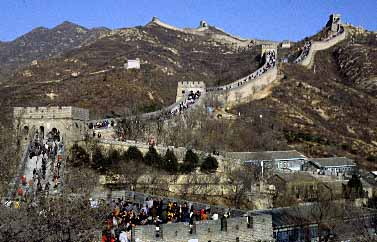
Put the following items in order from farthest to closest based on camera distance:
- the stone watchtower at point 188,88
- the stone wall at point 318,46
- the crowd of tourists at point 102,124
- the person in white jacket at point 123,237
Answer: the stone wall at point 318,46 < the stone watchtower at point 188,88 < the crowd of tourists at point 102,124 < the person in white jacket at point 123,237

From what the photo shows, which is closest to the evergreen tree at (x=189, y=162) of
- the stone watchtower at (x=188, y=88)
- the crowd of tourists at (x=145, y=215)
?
the crowd of tourists at (x=145, y=215)

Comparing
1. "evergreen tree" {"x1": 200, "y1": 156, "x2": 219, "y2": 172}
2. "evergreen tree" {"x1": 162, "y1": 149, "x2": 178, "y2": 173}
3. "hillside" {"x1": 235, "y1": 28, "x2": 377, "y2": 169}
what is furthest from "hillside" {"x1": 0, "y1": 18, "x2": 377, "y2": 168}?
"evergreen tree" {"x1": 162, "y1": 149, "x2": 178, "y2": 173}

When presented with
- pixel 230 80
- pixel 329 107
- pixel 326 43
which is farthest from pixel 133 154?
pixel 326 43

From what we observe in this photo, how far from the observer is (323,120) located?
77.9 metres

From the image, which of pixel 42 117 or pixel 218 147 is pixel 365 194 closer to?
pixel 218 147

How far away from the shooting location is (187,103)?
64.7 meters

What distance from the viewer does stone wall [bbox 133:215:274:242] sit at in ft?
59.3

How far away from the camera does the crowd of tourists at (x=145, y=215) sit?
19234 millimetres

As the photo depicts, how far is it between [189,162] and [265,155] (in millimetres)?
13140

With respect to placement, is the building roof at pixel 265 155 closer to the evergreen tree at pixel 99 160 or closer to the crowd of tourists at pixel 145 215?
the evergreen tree at pixel 99 160

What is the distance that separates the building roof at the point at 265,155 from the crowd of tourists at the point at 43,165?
13.7 m

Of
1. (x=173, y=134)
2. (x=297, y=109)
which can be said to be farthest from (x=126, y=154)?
(x=297, y=109)

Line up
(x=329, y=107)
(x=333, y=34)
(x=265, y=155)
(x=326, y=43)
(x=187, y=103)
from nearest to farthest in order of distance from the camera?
1. (x=265, y=155)
2. (x=187, y=103)
3. (x=329, y=107)
4. (x=326, y=43)
5. (x=333, y=34)

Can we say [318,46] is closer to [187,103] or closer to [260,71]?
[260,71]
